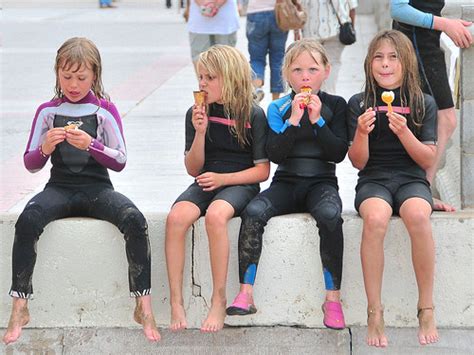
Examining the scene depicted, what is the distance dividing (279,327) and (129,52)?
416 inches

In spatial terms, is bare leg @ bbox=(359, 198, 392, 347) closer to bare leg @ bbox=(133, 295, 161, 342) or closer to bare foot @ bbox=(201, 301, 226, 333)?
bare foot @ bbox=(201, 301, 226, 333)

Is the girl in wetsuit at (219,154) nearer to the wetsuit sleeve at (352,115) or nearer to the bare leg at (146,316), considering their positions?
the bare leg at (146,316)

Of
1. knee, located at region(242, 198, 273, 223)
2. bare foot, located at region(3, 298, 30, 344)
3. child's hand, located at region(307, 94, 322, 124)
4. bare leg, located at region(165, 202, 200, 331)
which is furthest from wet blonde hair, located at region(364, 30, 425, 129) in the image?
bare foot, located at region(3, 298, 30, 344)

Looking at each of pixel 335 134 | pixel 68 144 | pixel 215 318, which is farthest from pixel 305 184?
pixel 68 144

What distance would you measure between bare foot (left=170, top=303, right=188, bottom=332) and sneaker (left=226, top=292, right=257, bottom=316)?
0.24 m

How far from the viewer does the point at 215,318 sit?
494 centimetres

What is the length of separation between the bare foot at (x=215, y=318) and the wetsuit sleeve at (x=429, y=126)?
1.27 metres

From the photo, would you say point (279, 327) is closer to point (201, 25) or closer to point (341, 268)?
point (341, 268)

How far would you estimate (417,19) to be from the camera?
5453mm

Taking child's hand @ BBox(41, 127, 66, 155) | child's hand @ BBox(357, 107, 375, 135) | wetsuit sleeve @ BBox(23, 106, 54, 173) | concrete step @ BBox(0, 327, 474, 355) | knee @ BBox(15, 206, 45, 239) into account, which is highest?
child's hand @ BBox(357, 107, 375, 135)

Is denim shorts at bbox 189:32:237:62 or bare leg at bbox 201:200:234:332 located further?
denim shorts at bbox 189:32:237:62

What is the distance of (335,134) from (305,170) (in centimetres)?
23

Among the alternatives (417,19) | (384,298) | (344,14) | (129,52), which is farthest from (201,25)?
(129,52)

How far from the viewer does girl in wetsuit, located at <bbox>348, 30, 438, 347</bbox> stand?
4871 millimetres
